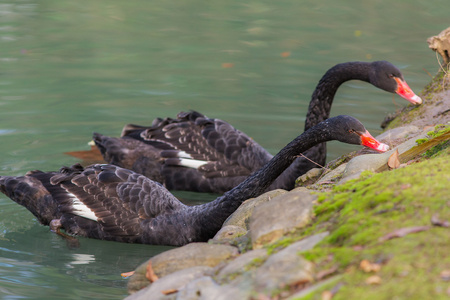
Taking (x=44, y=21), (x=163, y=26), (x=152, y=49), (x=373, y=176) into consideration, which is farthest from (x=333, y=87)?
(x=44, y=21)

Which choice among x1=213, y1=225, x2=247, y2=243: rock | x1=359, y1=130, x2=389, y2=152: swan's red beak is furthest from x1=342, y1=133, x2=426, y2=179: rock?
x1=213, y1=225, x2=247, y2=243: rock

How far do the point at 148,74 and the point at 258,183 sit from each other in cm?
599

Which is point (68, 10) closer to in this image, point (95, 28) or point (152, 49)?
point (95, 28)

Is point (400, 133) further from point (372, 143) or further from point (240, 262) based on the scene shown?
point (240, 262)

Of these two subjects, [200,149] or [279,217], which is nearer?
[279,217]

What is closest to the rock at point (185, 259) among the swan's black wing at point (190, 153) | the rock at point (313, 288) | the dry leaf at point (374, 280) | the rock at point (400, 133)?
the rock at point (313, 288)

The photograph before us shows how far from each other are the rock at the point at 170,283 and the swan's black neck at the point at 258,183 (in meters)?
2.16

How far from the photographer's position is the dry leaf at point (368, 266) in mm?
3195

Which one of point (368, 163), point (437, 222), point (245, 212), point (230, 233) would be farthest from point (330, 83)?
point (437, 222)

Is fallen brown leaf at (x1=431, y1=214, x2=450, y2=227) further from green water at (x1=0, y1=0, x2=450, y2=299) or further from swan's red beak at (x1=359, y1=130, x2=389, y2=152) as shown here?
green water at (x1=0, y1=0, x2=450, y2=299)

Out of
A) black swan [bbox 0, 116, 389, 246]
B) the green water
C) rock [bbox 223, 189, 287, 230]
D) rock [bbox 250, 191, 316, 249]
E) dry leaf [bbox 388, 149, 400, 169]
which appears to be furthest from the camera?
the green water

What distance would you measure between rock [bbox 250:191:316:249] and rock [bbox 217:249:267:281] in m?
0.16

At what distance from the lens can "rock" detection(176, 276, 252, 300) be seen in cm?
345

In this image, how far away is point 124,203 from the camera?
6652 mm
